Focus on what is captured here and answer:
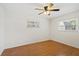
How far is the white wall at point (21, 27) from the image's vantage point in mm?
1470

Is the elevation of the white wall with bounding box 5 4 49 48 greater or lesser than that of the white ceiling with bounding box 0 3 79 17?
lesser

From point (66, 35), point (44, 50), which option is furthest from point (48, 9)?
point (44, 50)

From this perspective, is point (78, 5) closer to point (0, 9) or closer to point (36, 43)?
point (36, 43)

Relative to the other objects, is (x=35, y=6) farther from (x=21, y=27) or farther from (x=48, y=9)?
(x=21, y=27)

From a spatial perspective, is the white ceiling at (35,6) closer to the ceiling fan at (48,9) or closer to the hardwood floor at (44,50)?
the ceiling fan at (48,9)

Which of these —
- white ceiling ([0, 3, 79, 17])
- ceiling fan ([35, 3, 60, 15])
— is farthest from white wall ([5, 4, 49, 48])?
ceiling fan ([35, 3, 60, 15])

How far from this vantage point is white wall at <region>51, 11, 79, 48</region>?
1.46 m

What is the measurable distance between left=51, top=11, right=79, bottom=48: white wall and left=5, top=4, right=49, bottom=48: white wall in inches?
4.6

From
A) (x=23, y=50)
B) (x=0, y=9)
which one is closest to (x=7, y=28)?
(x=0, y=9)

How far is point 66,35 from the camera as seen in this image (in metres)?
1.48

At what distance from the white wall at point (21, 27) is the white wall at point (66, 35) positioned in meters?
0.12

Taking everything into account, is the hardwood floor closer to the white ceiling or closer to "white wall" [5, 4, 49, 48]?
"white wall" [5, 4, 49, 48]

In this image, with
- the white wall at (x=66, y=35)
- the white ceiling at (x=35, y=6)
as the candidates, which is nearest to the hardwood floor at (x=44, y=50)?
the white wall at (x=66, y=35)

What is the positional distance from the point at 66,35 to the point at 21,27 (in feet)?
2.19
